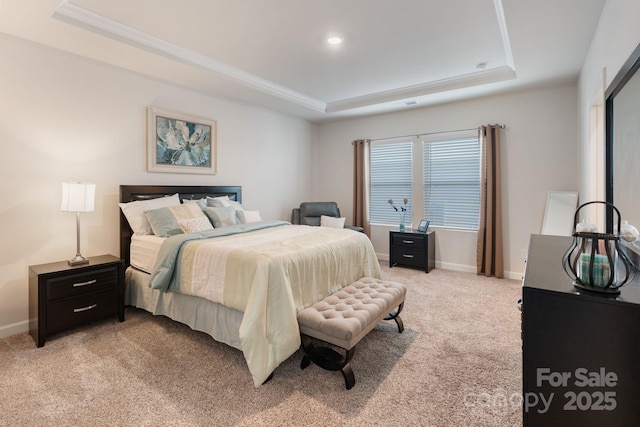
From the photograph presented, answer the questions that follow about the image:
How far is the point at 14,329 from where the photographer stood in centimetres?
280

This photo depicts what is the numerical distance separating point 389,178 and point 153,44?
3.87 meters

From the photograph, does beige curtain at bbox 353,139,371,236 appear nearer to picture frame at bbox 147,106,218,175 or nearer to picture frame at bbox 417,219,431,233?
picture frame at bbox 417,219,431,233

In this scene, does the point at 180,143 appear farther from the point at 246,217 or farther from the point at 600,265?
the point at 600,265

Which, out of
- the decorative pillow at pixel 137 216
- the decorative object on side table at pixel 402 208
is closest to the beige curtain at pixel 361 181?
the decorative object on side table at pixel 402 208

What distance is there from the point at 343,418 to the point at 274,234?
1839 mm

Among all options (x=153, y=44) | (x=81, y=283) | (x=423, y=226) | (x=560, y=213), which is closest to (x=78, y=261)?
(x=81, y=283)

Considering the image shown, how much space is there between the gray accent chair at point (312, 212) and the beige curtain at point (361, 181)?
325 millimetres

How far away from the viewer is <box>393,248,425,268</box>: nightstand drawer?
4727 mm

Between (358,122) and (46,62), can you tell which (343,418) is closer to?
(46,62)

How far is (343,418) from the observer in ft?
5.75

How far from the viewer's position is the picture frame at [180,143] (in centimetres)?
375

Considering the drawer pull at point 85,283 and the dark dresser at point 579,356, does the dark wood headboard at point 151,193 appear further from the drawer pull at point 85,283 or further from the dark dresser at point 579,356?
the dark dresser at point 579,356

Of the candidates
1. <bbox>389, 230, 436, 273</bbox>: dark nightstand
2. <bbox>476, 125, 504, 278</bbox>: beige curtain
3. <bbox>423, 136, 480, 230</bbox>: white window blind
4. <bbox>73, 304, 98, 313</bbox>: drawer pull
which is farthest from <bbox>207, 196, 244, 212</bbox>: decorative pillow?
<bbox>476, 125, 504, 278</bbox>: beige curtain

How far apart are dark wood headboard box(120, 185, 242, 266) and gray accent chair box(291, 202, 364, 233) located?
1339 millimetres
